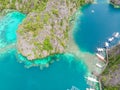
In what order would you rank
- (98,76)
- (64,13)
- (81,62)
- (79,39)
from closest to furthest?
1. (98,76)
2. (81,62)
3. (79,39)
4. (64,13)

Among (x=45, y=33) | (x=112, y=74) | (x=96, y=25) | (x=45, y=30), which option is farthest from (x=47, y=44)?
(x=112, y=74)

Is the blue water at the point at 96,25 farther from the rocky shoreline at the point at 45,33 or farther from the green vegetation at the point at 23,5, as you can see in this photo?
the green vegetation at the point at 23,5

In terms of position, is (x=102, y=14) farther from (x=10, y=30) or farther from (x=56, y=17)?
(x=10, y=30)

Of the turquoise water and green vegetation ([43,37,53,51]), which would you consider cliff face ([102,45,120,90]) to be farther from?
green vegetation ([43,37,53,51])

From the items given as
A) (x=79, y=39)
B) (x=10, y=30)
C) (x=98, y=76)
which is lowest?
(x=98, y=76)

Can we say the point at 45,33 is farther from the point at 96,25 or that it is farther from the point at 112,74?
the point at 112,74

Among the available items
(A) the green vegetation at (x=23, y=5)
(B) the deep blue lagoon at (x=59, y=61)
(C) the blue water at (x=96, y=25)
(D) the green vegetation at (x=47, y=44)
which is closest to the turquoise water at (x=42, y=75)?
(B) the deep blue lagoon at (x=59, y=61)

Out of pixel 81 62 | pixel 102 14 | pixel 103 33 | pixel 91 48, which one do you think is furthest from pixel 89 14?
pixel 81 62
